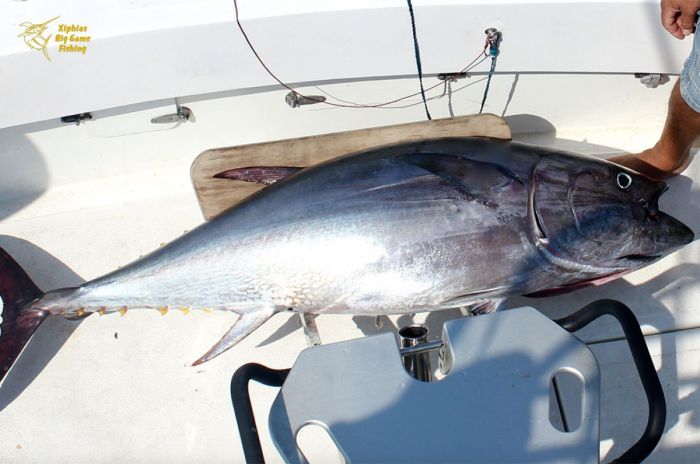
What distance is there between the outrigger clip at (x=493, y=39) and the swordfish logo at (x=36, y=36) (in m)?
1.35

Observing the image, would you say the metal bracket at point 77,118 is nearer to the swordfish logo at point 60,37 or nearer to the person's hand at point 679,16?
the swordfish logo at point 60,37

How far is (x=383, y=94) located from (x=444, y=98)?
0.81 ft

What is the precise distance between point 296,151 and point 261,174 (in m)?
0.28

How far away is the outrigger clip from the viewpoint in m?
1.74

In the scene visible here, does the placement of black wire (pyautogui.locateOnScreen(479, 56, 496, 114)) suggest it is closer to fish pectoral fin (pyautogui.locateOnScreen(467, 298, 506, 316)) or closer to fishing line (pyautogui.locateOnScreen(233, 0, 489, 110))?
fishing line (pyautogui.locateOnScreen(233, 0, 489, 110))

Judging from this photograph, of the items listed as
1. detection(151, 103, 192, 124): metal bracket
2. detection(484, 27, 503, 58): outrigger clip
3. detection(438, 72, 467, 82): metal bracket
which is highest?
detection(484, 27, 503, 58): outrigger clip

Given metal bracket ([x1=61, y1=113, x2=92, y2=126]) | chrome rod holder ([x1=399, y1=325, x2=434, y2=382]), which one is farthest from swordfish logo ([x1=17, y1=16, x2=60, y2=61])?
chrome rod holder ([x1=399, y1=325, x2=434, y2=382])

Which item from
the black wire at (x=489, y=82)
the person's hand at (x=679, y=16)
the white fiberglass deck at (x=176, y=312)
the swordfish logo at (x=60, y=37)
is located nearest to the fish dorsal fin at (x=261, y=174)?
the white fiberglass deck at (x=176, y=312)

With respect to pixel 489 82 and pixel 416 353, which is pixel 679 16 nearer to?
pixel 489 82

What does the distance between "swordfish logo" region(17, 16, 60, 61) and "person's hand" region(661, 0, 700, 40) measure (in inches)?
72.7

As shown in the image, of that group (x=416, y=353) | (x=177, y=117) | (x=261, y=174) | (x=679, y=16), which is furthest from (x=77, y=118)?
(x=679, y=16)

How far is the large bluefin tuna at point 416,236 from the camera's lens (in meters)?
1.64

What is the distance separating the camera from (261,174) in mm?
1858

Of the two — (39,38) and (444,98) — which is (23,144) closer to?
(39,38)
